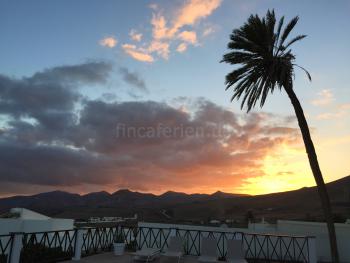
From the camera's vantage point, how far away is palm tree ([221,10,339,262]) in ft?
53.0

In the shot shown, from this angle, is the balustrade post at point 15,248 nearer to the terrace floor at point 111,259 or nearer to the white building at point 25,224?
the terrace floor at point 111,259

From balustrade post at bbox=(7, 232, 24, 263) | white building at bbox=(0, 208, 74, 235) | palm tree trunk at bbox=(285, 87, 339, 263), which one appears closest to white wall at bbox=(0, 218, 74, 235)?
white building at bbox=(0, 208, 74, 235)

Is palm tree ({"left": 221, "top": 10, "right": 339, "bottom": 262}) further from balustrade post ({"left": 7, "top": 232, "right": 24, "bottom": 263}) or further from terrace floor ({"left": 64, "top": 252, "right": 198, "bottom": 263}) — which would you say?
balustrade post ({"left": 7, "top": 232, "right": 24, "bottom": 263})

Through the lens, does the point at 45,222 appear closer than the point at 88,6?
No

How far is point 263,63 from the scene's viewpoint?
55.3 ft

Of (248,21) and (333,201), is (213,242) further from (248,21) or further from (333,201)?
(333,201)

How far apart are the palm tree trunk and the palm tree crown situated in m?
0.94

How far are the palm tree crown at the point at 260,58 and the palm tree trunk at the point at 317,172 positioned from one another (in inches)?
36.9

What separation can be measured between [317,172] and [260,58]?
5.92 metres

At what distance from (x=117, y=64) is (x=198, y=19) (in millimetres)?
5350

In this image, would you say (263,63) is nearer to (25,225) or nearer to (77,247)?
(77,247)

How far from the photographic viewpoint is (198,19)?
55.1 ft

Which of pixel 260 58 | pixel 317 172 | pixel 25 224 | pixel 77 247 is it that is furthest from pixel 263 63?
pixel 25 224

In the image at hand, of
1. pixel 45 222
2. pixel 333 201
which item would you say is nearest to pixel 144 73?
pixel 45 222
